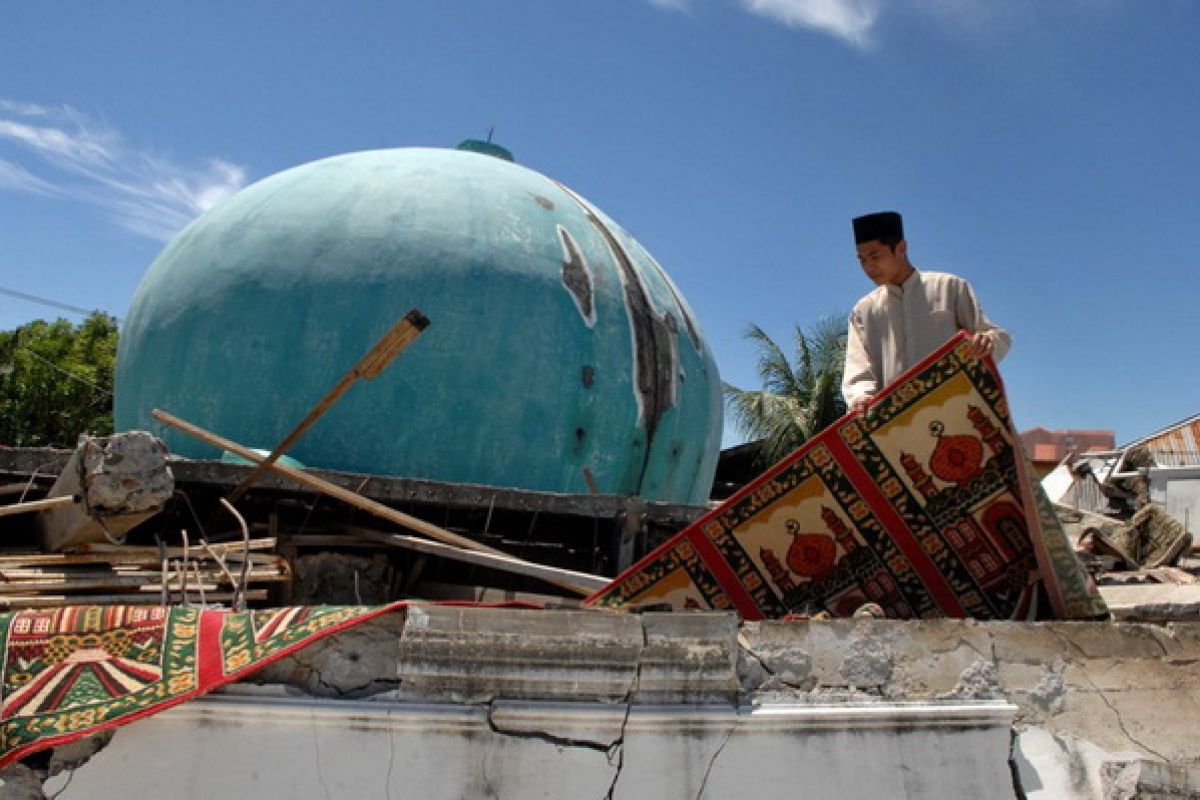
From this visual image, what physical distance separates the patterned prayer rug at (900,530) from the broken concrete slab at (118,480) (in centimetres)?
223

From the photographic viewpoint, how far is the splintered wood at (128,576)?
4.44 meters

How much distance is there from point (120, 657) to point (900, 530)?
8.89 feet

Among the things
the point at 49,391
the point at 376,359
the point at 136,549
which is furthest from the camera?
the point at 49,391

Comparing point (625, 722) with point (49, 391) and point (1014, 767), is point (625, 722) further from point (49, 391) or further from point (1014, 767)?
point (49, 391)

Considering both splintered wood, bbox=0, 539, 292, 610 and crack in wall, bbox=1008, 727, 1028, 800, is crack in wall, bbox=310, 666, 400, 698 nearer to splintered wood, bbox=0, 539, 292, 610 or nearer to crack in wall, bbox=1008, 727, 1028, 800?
Answer: splintered wood, bbox=0, 539, 292, 610

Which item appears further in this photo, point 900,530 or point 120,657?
point 900,530

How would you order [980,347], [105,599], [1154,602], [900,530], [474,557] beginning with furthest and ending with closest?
[474,557]
[105,599]
[1154,602]
[900,530]
[980,347]

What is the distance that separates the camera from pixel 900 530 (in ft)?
13.3

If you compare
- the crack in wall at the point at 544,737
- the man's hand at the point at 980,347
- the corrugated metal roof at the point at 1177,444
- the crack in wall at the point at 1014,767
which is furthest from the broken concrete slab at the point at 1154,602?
the corrugated metal roof at the point at 1177,444

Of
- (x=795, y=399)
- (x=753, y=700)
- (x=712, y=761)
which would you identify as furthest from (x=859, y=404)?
(x=795, y=399)

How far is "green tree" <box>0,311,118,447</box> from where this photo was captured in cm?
1903

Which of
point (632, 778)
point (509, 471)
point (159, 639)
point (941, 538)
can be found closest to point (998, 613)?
point (941, 538)

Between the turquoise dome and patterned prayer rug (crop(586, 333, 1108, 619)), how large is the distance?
417 cm

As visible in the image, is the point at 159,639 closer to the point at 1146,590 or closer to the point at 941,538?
the point at 941,538
